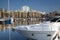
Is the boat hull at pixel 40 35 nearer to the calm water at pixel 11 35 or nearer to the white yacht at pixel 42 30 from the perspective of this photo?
the white yacht at pixel 42 30

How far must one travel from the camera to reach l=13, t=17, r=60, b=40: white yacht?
271 centimetres

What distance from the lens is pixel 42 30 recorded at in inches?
108

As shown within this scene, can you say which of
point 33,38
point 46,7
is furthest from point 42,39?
point 46,7

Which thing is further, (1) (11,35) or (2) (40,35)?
(1) (11,35)

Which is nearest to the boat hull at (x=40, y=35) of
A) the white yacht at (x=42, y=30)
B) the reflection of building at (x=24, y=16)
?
the white yacht at (x=42, y=30)

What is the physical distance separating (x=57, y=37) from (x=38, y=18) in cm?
28

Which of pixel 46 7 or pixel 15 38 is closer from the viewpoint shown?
pixel 46 7

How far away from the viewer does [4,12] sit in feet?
9.18

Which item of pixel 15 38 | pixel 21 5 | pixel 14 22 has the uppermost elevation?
pixel 21 5

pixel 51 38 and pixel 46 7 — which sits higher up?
pixel 46 7

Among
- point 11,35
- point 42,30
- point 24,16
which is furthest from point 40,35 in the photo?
point 11,35

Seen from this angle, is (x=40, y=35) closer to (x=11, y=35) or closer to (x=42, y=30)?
(x=42, y=30)

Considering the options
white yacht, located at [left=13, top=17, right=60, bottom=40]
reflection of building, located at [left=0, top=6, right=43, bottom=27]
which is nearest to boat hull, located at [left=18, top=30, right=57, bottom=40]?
white yacht, located at [left=13, top=17, right=60, bottom=40]

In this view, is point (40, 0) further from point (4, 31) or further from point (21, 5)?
point (4, 31)
